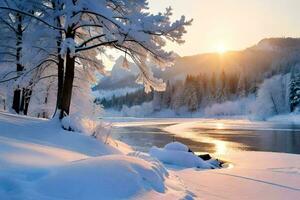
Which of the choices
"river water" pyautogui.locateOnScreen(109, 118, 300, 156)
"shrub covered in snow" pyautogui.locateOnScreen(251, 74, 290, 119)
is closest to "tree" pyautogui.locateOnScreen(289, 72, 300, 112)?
"shrub covered in snow" pyautogui.locateOnScreen(251, 74, 290, 119)

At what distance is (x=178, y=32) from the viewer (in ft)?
39.7

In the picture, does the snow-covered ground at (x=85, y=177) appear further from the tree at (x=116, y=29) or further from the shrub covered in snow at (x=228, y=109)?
the shrub covered in snow at (x=228, y=109)

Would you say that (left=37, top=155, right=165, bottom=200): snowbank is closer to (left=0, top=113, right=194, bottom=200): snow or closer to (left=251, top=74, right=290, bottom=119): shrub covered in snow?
(left=0, top=113, right=194, bottom=200): snow

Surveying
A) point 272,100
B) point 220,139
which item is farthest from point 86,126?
point 272,100

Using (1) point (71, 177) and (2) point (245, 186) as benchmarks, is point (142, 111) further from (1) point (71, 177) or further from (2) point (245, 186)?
(1) point (71, 177)

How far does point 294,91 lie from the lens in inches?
3391

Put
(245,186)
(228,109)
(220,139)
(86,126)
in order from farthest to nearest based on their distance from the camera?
(228,109), (220,139), (86,126), (245,186)

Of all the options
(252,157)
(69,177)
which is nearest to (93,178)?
(69,177)

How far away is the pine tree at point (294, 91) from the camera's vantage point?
83.1m

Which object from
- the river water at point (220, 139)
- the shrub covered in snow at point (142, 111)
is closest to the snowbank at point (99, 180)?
the river water at point (220, 139)

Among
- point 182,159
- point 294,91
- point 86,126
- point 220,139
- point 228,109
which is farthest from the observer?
point 228,109

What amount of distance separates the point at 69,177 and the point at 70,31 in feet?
25.1

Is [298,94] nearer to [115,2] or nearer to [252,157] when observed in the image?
[252,157]

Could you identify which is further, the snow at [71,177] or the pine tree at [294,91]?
the pine tree at [294,91]
